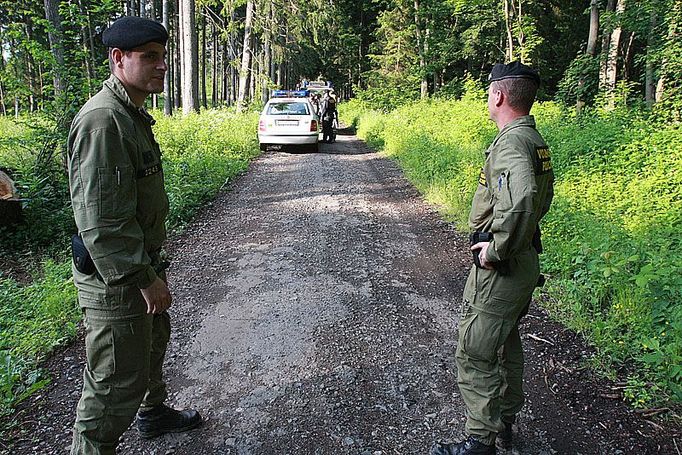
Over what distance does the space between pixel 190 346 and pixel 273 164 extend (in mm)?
→ 9972

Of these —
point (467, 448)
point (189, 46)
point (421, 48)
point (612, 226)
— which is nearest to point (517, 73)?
point (467, 448)

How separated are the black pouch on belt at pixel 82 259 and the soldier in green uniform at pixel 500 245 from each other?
2.01 meters

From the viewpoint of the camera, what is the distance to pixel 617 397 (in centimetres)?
348

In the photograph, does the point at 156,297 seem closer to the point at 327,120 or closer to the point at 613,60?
the point at 613,60

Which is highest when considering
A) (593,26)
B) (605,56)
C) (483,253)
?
(593,26)

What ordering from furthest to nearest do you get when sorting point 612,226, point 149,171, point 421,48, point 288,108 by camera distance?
point 421,48 < point 288,108 < point 612,226 < point 149,171

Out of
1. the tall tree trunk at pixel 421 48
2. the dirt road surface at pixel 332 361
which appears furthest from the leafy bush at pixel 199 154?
the tall tree trunk at pixel 421 48

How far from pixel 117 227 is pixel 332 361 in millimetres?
2260

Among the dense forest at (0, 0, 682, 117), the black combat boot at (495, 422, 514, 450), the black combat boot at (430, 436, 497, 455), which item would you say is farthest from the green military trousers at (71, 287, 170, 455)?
the dense forest at (0, 0, 682, 117)

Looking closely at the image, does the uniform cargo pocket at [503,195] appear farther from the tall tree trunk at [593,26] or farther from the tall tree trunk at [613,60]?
the tall tree trunk at [593,26]

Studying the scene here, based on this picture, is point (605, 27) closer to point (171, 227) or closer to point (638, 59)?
point (638, 59)

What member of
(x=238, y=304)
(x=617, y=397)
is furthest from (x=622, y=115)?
(x=238, y=304)

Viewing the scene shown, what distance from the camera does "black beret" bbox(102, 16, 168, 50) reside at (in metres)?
2.35

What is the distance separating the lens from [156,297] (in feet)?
7.93
